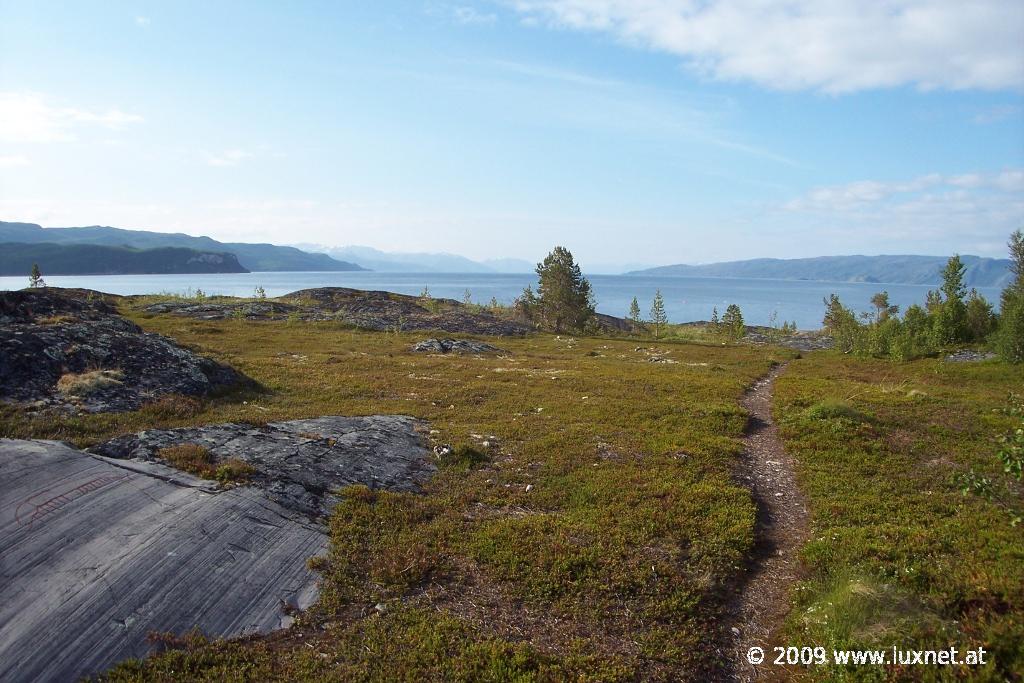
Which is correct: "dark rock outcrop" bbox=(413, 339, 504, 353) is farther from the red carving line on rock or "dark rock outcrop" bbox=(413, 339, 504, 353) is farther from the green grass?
the red carving line on rock

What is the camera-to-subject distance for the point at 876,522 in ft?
42.8

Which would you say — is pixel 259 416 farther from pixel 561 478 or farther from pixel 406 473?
pixel 561 478

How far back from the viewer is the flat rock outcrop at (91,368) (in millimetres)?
19359

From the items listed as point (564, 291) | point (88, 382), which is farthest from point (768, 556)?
point (564, 291)

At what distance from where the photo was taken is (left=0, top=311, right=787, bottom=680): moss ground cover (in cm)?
825

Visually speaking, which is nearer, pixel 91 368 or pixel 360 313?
pixel 91 368

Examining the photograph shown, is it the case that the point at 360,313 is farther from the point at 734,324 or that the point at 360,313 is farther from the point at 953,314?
the point at 953,314

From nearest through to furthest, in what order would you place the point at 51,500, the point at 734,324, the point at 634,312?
1. the point at 51,500
2. the point at 734,324
3. the point at 634,312

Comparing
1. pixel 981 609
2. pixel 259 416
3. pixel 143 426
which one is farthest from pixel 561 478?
pixel 143 426

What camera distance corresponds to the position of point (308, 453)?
15.6m

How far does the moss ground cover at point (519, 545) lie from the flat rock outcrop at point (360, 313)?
37862 millimetres

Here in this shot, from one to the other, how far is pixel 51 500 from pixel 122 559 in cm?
286

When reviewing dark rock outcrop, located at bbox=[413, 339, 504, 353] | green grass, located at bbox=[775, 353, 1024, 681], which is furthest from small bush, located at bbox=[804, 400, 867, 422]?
dark rock outcrop, located at bbox=[413, 339, 504, 353]

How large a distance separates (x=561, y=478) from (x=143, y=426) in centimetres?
1468
